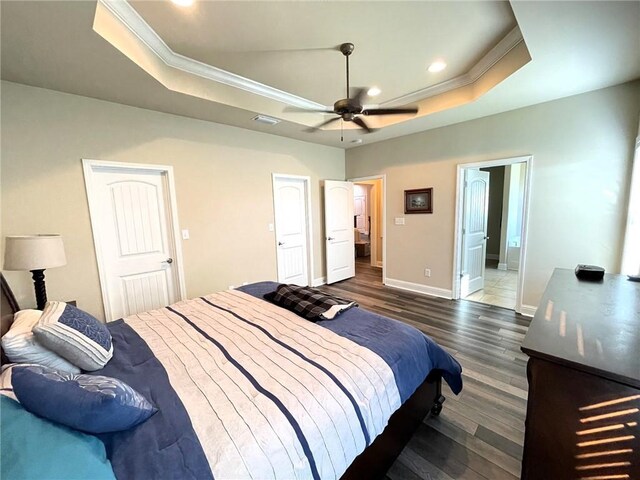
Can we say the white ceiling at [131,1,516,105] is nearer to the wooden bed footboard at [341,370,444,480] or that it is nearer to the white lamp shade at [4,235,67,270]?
the white lamp shade at [4,235,67,270]

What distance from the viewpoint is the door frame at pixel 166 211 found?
8.27 ft

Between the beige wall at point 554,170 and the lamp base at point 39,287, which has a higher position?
the beige wall at point 554,170

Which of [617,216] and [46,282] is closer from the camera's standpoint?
[46,282]

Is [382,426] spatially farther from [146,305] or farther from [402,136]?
[402,136]

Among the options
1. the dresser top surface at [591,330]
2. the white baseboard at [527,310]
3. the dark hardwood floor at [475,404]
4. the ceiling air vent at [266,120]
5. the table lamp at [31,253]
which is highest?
the ceiling air vent at [266,120]

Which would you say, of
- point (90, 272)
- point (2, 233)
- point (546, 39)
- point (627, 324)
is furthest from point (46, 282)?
point (546, 39)

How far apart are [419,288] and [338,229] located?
5.94 feet

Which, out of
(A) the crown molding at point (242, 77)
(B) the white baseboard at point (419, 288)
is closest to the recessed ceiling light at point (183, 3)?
(A) the crown molding at point (242, 77)

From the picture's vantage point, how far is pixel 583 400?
0.88m

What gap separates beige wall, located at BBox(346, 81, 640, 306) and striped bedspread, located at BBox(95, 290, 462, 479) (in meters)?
3.08

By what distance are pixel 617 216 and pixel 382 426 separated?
3.39m

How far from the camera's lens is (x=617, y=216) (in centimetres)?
271

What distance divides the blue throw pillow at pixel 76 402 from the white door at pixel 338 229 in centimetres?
404

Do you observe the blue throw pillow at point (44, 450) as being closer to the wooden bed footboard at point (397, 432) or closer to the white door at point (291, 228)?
the wooden bed footboard at point (397, 432)
